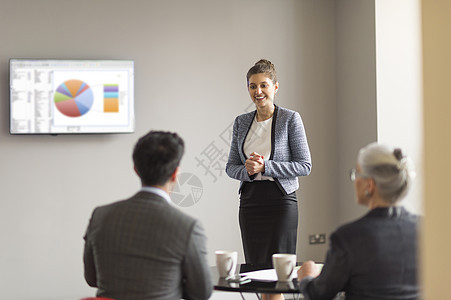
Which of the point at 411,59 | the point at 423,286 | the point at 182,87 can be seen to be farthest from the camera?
the point at 182,87

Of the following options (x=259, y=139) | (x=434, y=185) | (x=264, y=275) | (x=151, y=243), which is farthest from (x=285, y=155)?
(x=434, y=185)

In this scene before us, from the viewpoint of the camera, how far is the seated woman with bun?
168cm

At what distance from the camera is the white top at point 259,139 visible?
3133 mm

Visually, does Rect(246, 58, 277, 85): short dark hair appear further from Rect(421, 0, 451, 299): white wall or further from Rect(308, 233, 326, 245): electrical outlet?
Rect(421, 0, 451, 299): white wall

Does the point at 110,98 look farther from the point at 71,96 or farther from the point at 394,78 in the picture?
the point at 394,78

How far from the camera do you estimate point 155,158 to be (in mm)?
1859

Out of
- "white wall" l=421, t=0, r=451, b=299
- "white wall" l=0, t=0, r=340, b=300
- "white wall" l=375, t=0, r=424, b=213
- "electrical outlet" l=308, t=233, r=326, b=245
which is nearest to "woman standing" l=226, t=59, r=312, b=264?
"white wall" l=375, t=0, r=424, b=213

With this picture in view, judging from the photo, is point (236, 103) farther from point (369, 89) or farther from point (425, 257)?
point (425, 257)

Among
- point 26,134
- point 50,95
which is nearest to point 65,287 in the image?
point 26,134

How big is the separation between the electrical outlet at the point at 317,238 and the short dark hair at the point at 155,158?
124 inches

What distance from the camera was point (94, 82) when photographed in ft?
14.7

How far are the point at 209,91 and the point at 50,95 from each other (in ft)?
4.11

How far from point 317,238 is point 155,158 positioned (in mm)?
3241

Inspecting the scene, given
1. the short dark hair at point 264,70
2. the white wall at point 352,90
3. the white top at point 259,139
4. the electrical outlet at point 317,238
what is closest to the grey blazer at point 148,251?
the white top at point 259,139
